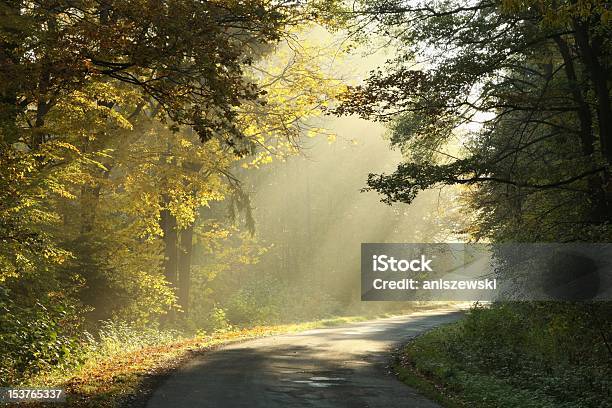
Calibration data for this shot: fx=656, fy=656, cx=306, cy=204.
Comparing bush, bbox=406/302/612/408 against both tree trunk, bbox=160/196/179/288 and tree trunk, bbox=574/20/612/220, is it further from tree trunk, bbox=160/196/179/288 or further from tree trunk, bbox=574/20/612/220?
tree trunk, bbox=160/196/179/288

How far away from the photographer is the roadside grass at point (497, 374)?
39.8 feet

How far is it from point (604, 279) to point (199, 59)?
10.6m

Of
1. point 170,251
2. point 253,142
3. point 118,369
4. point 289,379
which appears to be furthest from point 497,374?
point 170,251

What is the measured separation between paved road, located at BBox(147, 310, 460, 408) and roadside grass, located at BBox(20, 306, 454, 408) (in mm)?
610

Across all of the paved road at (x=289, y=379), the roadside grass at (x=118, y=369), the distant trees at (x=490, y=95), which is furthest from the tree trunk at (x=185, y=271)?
the distant trees at (x=490, y=95)

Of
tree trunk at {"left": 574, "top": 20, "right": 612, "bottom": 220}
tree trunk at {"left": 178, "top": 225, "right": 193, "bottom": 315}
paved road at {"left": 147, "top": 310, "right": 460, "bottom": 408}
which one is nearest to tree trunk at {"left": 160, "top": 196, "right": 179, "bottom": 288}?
tree trunk at {"left": 178, "top": 225, "right": 193, "bottom": 315}

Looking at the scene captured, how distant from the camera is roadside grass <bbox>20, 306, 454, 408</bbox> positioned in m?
11.9

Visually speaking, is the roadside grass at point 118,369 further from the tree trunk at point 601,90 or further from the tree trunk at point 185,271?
the tree trunk at point 601,90

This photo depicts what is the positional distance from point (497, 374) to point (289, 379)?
477cm

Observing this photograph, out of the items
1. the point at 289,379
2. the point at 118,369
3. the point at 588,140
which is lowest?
the point at 289,379

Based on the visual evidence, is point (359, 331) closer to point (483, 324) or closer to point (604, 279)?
point (483, 324)

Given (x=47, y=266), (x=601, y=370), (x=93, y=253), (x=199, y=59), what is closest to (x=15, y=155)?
(x=47, y=266)

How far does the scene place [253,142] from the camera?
24391mm

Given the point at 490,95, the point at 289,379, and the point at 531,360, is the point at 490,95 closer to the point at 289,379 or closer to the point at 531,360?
the point at 531,360
